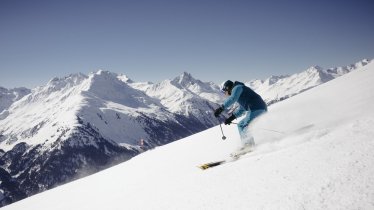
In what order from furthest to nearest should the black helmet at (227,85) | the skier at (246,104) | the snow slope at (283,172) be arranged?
the black helmet at (227,85)
the skier at (246,104)
the snow slope at (283,172)

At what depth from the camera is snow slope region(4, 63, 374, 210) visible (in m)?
5.18

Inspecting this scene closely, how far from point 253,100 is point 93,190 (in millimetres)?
7037

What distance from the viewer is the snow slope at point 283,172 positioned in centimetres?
518

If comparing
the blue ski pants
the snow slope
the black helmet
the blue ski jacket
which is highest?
the black helmet

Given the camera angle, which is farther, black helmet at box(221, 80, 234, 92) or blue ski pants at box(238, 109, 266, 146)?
black helmet at box(221, 80, 234, 92)

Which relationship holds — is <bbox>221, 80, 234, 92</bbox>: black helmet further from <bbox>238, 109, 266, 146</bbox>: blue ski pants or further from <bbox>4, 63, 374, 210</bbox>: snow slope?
<bbox>4, 63, 374, 210</bbox>: snow slope

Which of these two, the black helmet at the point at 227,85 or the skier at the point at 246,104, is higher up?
the black helmet at the point at 227,85

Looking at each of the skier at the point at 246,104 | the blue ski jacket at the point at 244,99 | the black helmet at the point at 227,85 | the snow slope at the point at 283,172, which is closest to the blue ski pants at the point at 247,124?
the skier at the point at 246,104

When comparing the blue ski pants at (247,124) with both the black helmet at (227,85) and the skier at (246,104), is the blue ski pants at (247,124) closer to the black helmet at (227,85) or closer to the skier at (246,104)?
the skier at (246,104)

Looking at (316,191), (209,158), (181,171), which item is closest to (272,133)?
(209,158)

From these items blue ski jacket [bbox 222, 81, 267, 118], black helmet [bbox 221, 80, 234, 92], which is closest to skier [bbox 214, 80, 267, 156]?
blue ski jacket [bbox 222, 81, 267, 118]

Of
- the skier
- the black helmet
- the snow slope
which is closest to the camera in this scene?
the snow slope

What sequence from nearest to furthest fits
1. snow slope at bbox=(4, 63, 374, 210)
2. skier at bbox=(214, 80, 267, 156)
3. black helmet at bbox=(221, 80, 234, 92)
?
snow slope at bbox=(4, 63, 374, 210) → skier at bbox=(214, 80, 267, 156) → black helmet at bbox=(221, 80, 234, 92)

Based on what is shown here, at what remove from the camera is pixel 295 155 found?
7.09 meters
